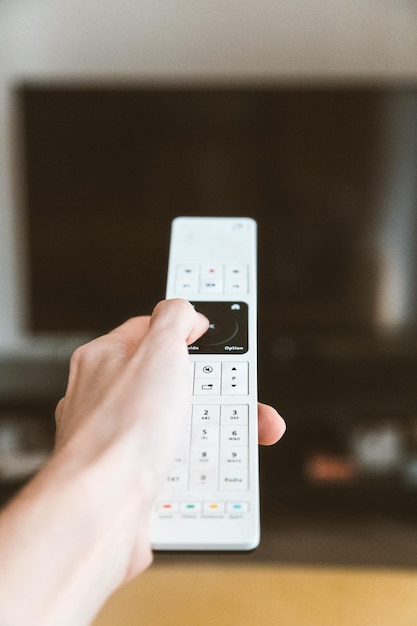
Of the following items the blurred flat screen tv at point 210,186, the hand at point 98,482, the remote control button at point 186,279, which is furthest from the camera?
the blurred flat screen tv at point 210,186

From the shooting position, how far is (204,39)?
4.96 feet

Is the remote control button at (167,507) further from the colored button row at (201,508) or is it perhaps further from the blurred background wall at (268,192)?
the blurred background wall at (268,192)

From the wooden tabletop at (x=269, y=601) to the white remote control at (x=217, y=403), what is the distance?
4.4 inches

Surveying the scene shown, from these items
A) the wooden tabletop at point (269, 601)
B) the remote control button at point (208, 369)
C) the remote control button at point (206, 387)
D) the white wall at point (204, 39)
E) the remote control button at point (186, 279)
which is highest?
the white wall at point (204, 39)

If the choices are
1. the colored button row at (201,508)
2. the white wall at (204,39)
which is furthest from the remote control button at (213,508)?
the white wall at (204,39)

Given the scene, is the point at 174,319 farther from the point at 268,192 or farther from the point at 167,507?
the point at 268,192

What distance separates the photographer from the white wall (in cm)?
148

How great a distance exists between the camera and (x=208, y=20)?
149cm

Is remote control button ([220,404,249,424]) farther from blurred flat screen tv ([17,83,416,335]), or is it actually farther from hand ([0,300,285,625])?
blurred flat screen tv ([17,83,416,335])

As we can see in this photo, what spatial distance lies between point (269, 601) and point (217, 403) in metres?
0.18

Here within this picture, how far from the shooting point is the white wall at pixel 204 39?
4.85 ft

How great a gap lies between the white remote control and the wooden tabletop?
0.11m

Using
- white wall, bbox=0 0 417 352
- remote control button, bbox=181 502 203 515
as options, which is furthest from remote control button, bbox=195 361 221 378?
white wall, bbox=0 0 417 352

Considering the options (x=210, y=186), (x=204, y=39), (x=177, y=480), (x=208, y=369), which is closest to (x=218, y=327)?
(x=208, y=369)
